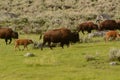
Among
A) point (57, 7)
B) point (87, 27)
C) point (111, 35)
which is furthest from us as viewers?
point (57, 7)

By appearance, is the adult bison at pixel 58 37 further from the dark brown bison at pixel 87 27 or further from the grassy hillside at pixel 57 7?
the grassy hillside at pixel 57 7

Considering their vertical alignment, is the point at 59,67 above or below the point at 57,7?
above

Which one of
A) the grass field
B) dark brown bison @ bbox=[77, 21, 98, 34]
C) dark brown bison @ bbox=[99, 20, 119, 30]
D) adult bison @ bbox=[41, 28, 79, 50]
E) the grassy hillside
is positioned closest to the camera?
the grass field

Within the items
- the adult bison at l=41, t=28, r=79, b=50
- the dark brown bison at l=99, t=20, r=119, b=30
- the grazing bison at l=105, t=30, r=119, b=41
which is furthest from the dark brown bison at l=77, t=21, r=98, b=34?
the adult bison at l=41, t=28, r=79, b=50

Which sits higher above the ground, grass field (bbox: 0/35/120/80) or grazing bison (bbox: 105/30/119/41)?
grass field (bbox: 0/35/120/80)

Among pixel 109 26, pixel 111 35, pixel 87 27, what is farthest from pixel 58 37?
pixel 109 26

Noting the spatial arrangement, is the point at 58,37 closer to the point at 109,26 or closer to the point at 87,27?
the point at 87,27

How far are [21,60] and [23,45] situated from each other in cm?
744

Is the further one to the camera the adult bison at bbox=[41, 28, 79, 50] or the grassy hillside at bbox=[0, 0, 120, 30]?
the grassy hillside at bbox=[0, 0, 120, 30]

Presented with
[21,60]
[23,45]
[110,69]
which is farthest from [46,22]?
[110,69]

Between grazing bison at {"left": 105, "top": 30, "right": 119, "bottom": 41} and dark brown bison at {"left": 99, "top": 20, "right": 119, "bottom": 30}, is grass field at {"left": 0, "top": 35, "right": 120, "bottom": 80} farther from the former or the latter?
dark brown bison at {"left": 99, "top": 20, "right": 119, "bottom": 30}

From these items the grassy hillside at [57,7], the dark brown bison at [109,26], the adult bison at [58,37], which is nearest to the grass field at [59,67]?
the adult bison at [58,37]

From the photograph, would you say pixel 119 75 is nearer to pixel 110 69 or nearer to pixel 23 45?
pixel 110 69

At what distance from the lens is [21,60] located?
898 inches
